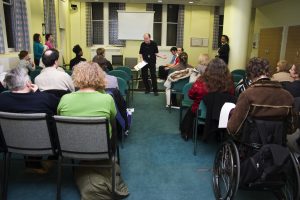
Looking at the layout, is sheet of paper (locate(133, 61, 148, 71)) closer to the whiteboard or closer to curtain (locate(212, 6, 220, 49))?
the whiteboard

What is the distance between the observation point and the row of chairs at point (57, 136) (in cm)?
189

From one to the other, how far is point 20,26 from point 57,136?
467 centimetres

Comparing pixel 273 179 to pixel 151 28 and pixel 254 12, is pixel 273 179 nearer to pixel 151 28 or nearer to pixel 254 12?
pixel 151 28

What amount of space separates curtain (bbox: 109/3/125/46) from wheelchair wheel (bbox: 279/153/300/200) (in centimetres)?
888

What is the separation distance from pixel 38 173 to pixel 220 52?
560 centimetres

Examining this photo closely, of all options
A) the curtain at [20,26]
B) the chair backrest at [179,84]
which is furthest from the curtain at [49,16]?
the chair backrest at [179,84]

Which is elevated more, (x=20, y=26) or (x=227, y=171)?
(x=20, y=26)

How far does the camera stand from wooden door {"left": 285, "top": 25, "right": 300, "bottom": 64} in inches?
288

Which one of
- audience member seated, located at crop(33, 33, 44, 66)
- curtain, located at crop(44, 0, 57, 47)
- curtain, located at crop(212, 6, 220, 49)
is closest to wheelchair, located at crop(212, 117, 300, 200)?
audience member seated, located at crop(33, 33, 44, 66)

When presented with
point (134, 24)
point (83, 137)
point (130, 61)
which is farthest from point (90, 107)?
point (134, 24)

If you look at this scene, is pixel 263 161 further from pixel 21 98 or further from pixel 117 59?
pixel 117 59

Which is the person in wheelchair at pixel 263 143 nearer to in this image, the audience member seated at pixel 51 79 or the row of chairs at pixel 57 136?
the row of chairs at pixel 57 136

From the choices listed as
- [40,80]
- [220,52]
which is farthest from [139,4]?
[40,80]

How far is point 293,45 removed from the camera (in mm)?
7578
